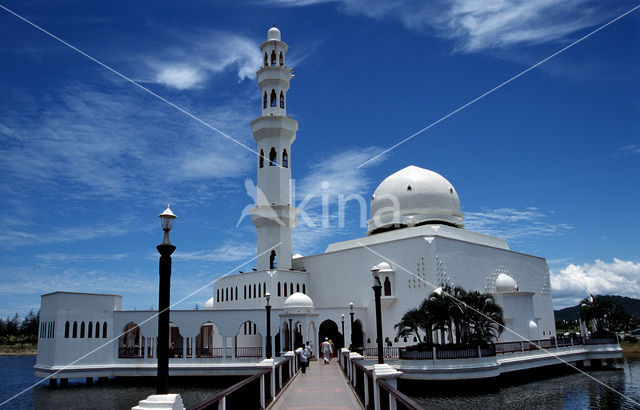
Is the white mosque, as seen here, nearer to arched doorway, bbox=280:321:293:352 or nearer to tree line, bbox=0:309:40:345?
arched doorway, bbox=280:321:293:352

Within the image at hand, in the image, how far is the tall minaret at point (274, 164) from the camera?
124 ft

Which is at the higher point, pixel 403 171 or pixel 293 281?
pixel 403 171

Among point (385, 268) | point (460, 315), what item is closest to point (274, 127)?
point (385, 268)

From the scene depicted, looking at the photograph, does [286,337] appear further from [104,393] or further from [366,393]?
[366,393]

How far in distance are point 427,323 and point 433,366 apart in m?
2.40

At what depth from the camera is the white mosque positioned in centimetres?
3156

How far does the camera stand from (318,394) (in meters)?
14.6

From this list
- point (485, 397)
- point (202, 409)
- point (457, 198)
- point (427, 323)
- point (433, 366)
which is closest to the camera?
point (202, 409)

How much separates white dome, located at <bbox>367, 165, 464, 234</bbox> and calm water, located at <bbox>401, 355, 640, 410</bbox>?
1309 cm

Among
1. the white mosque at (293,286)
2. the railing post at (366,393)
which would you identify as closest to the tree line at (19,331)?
the white mosque at (293,286)

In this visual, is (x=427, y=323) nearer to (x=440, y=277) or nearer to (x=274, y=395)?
(x=440, y=277)

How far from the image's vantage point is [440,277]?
32812mm

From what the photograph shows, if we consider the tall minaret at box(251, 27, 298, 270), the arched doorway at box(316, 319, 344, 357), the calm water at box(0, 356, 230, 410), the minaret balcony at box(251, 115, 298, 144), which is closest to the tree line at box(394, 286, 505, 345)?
the arched doorway at box(316, 319, 344, 357)

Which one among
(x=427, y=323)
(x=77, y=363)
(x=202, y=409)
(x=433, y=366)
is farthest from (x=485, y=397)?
(x=77, y=363)
